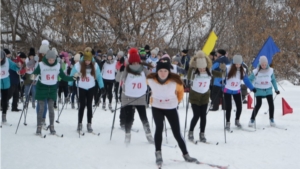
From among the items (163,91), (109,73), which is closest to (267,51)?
(109,73)

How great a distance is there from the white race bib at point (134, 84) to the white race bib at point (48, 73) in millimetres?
1598

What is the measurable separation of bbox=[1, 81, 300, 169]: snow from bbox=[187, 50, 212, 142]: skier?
57 centimetres

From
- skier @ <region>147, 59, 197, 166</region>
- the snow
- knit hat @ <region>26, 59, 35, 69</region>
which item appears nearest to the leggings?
the snow

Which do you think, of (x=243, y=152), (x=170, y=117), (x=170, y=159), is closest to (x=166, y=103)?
(x=170, y=117)

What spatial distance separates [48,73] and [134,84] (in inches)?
72.2

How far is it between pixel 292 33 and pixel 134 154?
2274 centimetres

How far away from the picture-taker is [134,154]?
6.84 m

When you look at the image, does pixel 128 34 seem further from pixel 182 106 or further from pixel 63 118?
pixel 63 118

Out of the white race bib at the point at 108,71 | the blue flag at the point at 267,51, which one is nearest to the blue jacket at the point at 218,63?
the blue flag at the point at 267,51

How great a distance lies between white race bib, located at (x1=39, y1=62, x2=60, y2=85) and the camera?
8.16 meters

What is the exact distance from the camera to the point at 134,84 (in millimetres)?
7598

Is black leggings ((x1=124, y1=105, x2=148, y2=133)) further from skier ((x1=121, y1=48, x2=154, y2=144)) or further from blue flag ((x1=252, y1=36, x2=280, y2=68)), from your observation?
blue flag ((x1=252, y1=36, x2=280, y2=68))

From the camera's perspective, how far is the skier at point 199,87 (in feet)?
25.9

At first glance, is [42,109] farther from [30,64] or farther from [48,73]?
[30,64]
